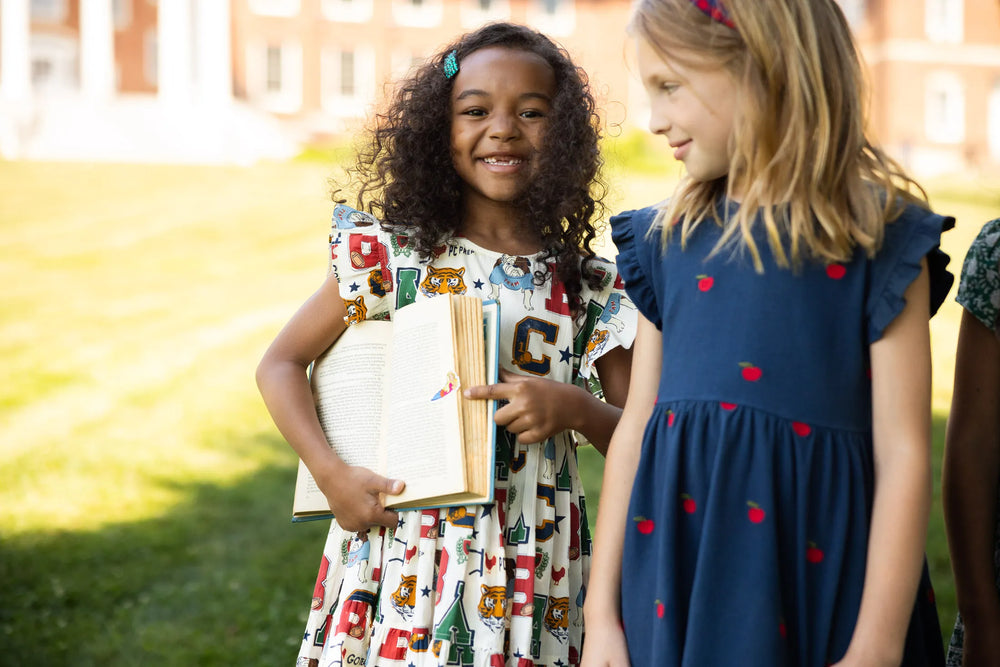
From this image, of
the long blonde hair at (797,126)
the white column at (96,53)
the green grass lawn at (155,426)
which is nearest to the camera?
the long blonde hair at (797,126)

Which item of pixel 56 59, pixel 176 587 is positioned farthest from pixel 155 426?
pixel 56 59

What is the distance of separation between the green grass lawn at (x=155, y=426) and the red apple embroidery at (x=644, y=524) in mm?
1199

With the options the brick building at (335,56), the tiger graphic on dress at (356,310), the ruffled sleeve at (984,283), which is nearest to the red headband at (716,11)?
the ruffled sleeve at (984,283)

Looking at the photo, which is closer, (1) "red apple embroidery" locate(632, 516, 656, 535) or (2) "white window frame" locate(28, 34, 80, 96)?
(1) "red apple embroidery" locate(632, 516, 656, 535)

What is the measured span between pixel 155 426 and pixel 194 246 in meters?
7.16

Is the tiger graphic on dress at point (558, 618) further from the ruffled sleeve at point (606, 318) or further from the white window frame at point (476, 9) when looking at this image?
the white window frame at point (476, 9)

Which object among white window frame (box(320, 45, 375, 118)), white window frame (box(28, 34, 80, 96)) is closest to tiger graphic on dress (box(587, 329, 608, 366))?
white window frame (box(320, 45, 375, 118))

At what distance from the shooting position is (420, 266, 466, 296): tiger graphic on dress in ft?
7.58

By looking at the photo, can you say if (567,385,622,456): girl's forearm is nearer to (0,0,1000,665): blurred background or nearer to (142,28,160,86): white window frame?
(0,0,1000,665): blurred background

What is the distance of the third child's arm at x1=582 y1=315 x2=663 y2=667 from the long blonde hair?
0.85 ft

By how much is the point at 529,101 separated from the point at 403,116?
1.07ft

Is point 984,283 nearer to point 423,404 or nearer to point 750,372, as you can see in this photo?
point 750,372

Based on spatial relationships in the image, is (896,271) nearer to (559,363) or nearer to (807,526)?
(807,526)

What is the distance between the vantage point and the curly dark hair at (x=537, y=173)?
235cm
